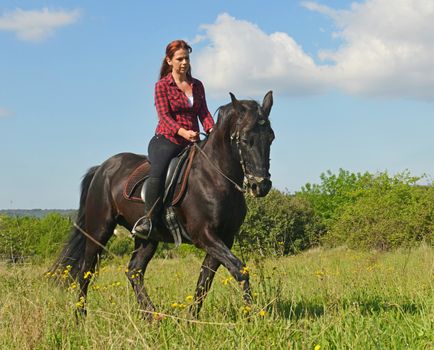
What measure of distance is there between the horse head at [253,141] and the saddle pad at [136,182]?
67.3 inches

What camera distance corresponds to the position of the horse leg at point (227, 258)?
5789 millimetres

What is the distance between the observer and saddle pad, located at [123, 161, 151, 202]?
7781 mm

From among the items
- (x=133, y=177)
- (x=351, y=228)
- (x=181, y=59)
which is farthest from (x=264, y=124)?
(x=351, y=228)

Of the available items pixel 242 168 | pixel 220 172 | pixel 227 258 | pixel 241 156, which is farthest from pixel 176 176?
pixel 227 258

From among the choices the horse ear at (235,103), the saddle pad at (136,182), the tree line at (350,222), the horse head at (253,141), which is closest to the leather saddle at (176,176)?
the saddle pad at (136,182)

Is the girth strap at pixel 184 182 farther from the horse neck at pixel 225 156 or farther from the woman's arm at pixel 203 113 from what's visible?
the woman's arm at pixel 203 113

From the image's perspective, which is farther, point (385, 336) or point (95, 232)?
point (95, 232)

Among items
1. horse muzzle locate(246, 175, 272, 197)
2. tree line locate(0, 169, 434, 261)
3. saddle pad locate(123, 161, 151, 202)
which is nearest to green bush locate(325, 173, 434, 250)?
tree line locate(0, 169, 434, 261)

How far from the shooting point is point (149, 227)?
7277 millimetres

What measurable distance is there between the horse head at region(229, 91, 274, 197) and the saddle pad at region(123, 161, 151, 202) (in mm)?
1711

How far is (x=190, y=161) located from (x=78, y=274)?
8.83 feet

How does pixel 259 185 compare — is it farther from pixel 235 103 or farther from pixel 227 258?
pixel 235 103

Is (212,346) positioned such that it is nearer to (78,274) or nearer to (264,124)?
(264,124)

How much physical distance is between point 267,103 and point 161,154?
144cm
